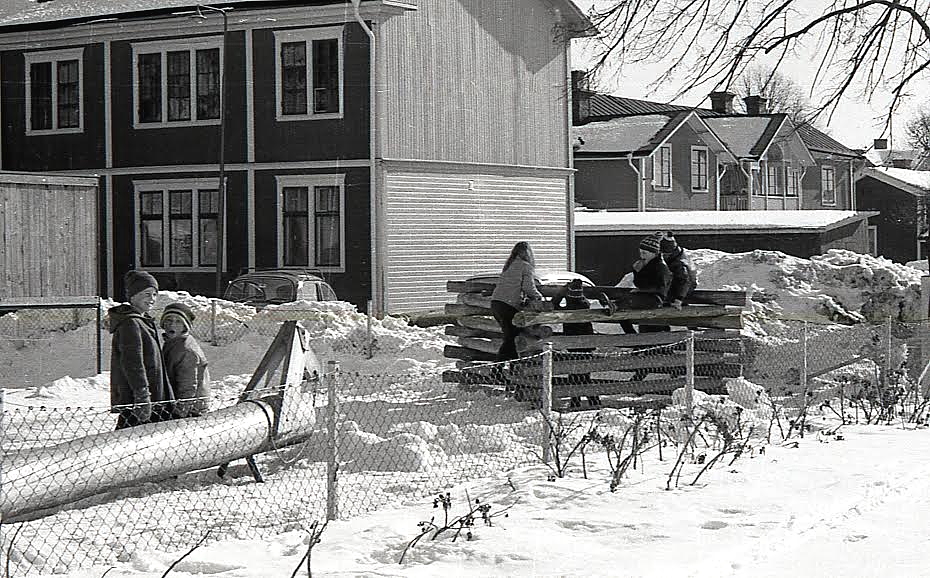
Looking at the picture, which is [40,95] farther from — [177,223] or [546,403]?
[546,403]

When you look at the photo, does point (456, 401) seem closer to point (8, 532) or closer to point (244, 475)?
point (244, 475)

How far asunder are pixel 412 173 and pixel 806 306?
8.34 metres

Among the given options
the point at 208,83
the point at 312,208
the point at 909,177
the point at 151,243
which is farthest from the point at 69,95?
the point at 909,177

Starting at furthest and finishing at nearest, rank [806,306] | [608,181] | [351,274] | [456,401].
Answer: [608,181] → [351,274] → [806,306] → [456,401]

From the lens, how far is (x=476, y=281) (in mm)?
17266

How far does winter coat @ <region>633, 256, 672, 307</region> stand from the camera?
1552 cm

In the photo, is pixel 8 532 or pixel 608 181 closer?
pixel 8 532

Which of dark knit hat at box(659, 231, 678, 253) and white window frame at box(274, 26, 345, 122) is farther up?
white window frame at box(274, 26, 345, 122)

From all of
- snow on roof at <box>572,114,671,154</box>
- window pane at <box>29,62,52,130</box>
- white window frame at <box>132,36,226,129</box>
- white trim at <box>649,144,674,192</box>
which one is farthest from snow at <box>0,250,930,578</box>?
white trim at <box>649,144,674,192</box>

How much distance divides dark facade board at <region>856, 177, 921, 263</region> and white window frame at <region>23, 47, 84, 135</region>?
40129 mm

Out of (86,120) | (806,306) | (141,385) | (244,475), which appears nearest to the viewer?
(141,385)

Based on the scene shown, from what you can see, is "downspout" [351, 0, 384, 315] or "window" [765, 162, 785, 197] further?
"window" [765, 162, 785, 197]

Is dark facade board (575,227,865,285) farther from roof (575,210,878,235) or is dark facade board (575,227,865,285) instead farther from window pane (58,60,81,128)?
window pane (58,60,81,128)

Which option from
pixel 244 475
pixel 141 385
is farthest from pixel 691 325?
pixel 141 385
